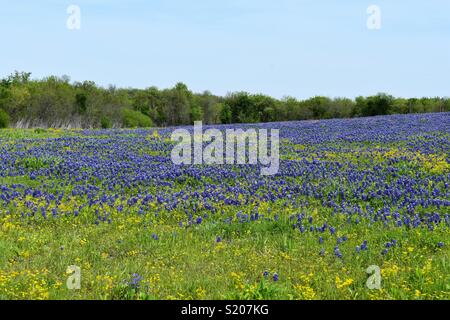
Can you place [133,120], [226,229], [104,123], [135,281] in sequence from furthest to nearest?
[133,120]
[104,123]
[226,229]
[135,281]

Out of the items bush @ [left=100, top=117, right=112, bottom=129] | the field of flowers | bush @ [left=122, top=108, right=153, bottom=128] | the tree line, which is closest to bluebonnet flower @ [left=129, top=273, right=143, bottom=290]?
the field of flowers

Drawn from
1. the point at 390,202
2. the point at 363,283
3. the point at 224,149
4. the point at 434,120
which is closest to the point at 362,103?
the point at 434,120

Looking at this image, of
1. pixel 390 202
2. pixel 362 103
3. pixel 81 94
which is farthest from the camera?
pixel 362 103

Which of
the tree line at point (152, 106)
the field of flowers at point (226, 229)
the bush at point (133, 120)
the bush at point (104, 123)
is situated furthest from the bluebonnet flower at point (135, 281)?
the bush at point (133, 120)

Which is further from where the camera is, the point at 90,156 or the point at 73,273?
the point at 90,156

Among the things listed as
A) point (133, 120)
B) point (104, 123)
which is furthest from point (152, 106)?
point (104, 123)

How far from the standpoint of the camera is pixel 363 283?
21.0 feet

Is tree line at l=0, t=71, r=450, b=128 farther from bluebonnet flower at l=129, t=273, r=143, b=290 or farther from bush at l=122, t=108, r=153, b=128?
bluebonnet flower at l=129, t=273, r=143, b=290

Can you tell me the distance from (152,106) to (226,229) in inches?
2938

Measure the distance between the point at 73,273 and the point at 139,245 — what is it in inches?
59.0

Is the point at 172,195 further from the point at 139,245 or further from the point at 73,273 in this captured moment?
the point at 73,273

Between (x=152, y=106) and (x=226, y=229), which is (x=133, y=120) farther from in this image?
(x=226, y=229)

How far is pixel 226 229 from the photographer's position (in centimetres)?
891

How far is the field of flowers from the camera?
6367 mm
